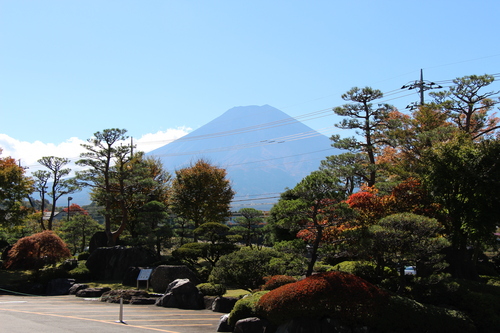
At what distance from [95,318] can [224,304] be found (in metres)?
5.53

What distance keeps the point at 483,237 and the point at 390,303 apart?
23.0ft

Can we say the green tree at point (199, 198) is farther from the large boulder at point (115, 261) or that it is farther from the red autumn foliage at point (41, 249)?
the red autumn foliage at point (41, 249)

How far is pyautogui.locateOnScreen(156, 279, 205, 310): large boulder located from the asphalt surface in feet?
1.55

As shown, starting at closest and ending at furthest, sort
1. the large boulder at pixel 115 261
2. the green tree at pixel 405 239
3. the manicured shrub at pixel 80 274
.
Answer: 1. the green tree at pixel 405 239
2. the manicured shrub at pixel 80 274
3. the large boulder at pixel 115 261

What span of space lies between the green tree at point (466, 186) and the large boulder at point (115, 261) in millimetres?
19807

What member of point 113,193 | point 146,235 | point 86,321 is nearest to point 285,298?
point 86,321

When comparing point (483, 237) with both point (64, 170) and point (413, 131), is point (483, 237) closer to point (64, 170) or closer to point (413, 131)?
point (413, 131)

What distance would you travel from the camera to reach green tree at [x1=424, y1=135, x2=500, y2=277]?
16328 mm

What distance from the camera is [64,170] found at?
40750mm

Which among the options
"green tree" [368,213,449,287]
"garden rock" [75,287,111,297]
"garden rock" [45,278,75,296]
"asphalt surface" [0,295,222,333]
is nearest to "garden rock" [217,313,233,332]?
"asphalt surface" [0,295,222,333]

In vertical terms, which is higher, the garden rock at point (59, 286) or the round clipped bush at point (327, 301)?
the round clipped bush at point (327, 301)

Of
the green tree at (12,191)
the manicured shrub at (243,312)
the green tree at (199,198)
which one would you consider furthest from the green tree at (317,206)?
the green tree at (12,191)

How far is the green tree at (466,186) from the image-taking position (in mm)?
16328

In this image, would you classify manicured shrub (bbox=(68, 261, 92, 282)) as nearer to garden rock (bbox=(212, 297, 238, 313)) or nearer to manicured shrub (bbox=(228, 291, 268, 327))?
garden rock (bbox=(212, 297, 238, 313))
